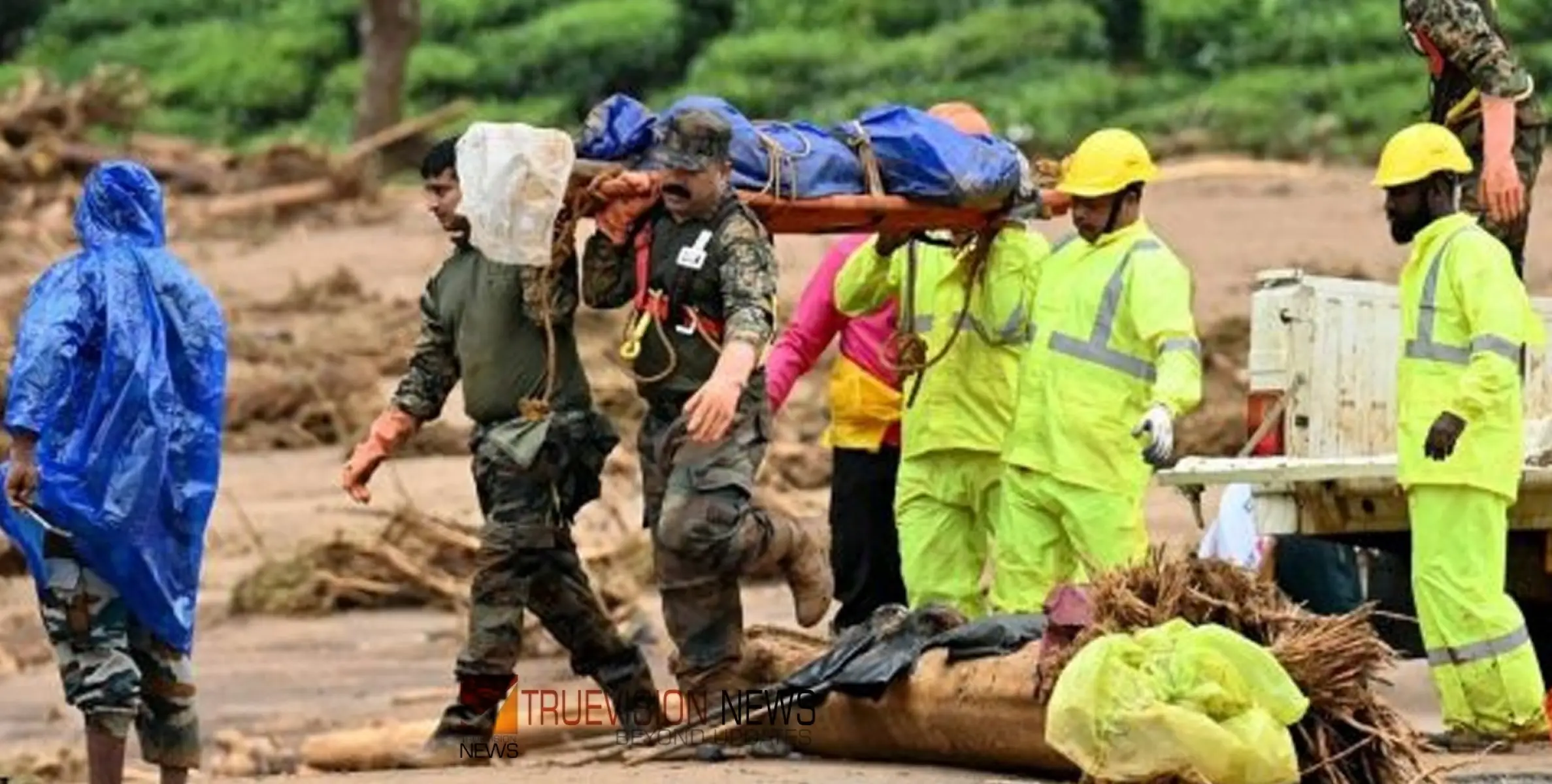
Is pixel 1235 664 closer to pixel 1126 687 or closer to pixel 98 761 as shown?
pixel 1126 687

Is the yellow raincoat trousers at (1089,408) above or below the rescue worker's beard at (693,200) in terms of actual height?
below

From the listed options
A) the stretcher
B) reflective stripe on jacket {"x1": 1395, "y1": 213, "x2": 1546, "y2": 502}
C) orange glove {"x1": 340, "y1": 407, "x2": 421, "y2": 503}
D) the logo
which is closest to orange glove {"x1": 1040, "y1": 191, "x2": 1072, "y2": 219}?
the stretcher

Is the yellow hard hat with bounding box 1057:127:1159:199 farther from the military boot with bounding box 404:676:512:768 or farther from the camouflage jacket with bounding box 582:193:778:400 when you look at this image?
the military boot with bounding box 404:676:512:768

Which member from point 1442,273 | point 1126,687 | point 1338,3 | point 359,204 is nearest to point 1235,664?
point 1126,687

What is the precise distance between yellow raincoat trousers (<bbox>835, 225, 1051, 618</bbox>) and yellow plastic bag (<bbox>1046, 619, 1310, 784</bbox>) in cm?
226

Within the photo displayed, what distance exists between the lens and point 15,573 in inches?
779

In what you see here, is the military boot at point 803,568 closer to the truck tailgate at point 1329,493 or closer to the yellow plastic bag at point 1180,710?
the truck tailgate at point 1329,493

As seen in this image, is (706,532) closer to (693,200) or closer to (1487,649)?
(693,200)

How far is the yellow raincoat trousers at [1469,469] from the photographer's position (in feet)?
38.8

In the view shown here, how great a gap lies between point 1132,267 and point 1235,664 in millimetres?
2188

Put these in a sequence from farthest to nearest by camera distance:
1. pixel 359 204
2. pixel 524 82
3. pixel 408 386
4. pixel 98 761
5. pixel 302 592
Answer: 1. pixel 524 82
2. pixel 359 204
3. pixel 302 592
4. pixel 408 386
5. pixel 98 761

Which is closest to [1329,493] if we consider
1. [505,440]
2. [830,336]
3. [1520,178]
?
[1520,178]

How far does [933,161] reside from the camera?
12336 mm

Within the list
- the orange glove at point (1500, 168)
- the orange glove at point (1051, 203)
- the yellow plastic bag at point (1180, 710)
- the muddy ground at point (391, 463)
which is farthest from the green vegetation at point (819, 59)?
the yellow plastic bag at point (1180, 710)
